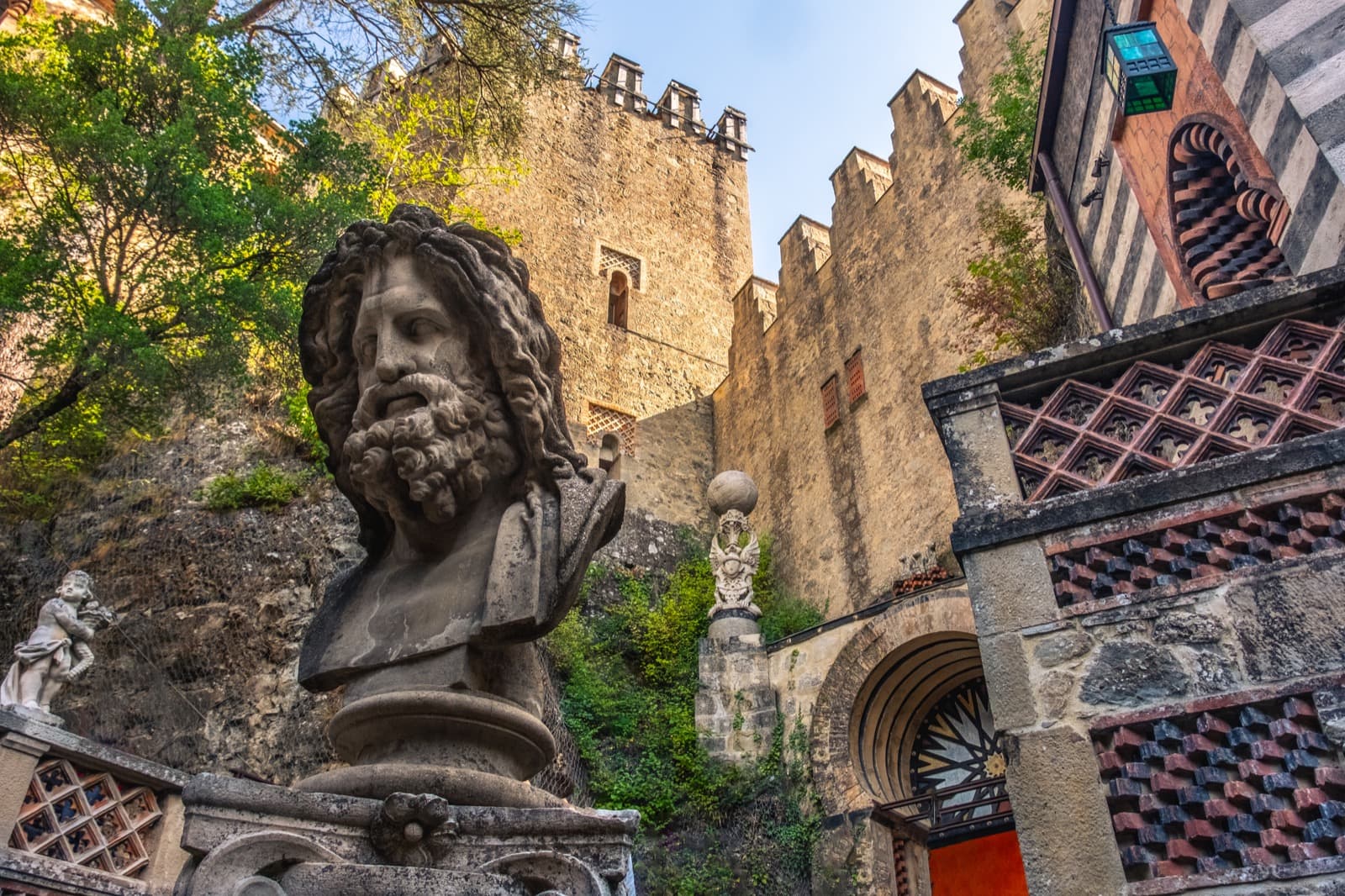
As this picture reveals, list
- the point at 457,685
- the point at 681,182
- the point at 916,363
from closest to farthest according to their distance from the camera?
the point at 457,685 < the point at 916,363 < the point at 681,182

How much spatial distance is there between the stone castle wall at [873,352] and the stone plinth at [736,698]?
3670 millimetres

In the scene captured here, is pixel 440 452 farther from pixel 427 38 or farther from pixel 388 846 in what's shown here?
pixel 427 38

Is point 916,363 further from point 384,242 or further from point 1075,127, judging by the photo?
point 384,242

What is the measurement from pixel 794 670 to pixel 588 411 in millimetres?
10176

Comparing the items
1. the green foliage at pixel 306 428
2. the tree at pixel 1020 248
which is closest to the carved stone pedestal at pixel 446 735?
the tree at pixel 1020 248

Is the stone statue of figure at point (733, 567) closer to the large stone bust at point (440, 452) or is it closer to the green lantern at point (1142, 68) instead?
Answer: the green lantern at point (1142, 68)

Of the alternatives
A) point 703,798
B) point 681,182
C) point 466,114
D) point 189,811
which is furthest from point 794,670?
point 681,182

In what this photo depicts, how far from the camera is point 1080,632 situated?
10.2 feet

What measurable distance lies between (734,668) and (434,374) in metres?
8.24

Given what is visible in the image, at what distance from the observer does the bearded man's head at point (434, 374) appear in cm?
333

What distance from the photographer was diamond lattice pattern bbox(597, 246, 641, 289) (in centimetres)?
2252

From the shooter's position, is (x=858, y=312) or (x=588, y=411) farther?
(x=588, y=411)

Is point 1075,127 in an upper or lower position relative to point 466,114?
lower

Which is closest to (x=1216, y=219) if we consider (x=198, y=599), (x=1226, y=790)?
(x=1226, y=790)
